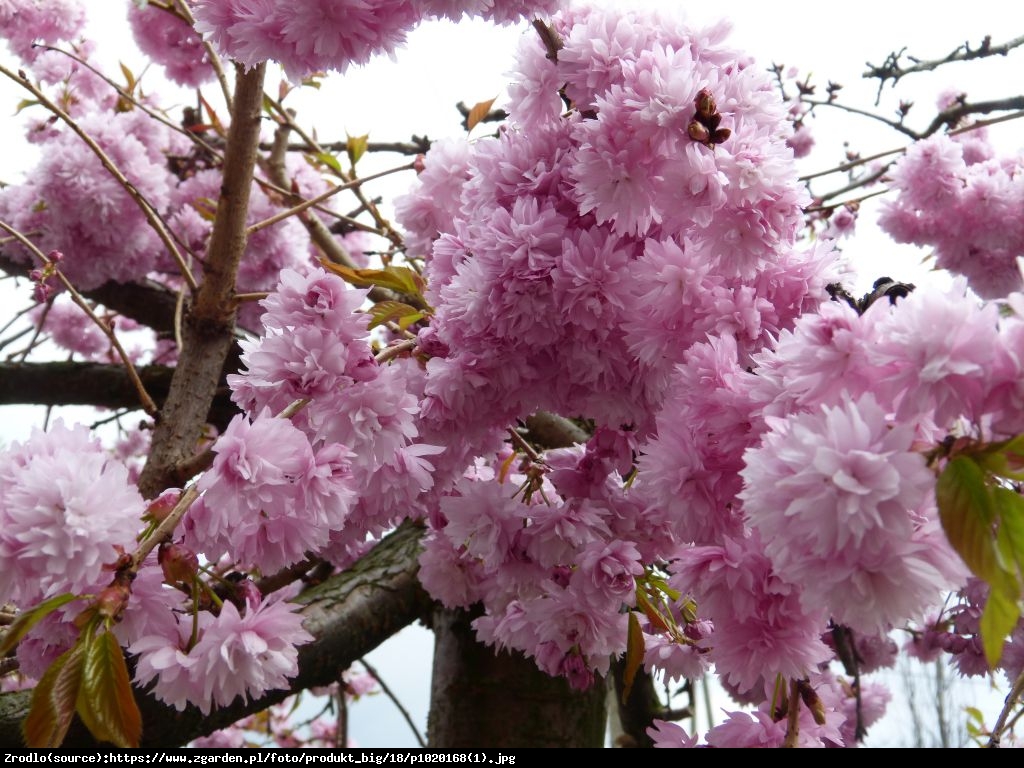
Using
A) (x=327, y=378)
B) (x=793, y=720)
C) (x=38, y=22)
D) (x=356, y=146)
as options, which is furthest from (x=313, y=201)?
(x=38, y=22)

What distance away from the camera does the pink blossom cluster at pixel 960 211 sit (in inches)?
73.2

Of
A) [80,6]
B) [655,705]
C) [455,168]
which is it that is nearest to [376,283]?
[455,168]

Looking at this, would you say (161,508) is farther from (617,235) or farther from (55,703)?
(617,235)

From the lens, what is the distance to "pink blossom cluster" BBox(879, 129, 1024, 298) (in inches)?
73.2

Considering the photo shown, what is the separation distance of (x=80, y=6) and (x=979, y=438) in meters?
2.49

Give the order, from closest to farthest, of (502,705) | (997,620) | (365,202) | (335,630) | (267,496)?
1. (997,620)
2. (267,496)
3. (335,630)
4. (502,705)
5. (365,202)

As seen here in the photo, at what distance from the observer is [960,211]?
6.32 ft

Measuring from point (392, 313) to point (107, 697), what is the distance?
44 centimetres

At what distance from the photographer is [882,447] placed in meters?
0.42

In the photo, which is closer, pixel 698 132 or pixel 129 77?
pixel 698 132

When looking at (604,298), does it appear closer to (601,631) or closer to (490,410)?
(490,410)

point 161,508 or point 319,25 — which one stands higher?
point 319,25

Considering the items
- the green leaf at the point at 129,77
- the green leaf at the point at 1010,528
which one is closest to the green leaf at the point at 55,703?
the green leaf at the point at 1010,528

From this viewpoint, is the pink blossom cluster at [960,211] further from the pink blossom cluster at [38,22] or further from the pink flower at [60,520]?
the pink blossom cluster at [38,22]
